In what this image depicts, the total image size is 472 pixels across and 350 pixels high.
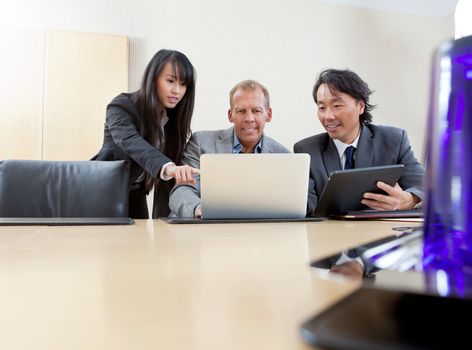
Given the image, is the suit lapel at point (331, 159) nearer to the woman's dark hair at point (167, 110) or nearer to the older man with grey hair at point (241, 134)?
the older man with grey hair at point (241, 134)

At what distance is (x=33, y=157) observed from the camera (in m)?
3.21

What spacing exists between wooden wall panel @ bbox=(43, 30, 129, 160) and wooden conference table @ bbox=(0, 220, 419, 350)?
287 centimetres

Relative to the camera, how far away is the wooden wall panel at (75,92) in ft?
10.7

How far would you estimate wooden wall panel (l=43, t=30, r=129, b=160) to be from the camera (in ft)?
10.7

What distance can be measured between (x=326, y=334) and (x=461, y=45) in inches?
6.4

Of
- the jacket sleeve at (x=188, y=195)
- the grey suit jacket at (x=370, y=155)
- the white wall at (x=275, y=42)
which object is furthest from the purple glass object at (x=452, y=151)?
the white wall at (x=275, y=42)

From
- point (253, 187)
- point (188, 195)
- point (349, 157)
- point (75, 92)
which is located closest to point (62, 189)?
point (188, 195)

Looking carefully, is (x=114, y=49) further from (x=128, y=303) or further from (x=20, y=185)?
(x=128, y=303)

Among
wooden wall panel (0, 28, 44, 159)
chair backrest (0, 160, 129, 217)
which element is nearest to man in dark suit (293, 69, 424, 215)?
chair backrest (0, 160, 129, 217)

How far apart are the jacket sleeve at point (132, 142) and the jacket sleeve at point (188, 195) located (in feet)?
0.36

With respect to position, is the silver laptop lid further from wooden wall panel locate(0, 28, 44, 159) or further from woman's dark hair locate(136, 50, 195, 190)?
wooden wall panel locate(0, 28, 44, 159)

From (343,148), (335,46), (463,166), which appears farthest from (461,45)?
(335,46)

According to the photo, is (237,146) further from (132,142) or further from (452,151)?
(452,151)

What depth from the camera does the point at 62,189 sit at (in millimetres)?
1602
